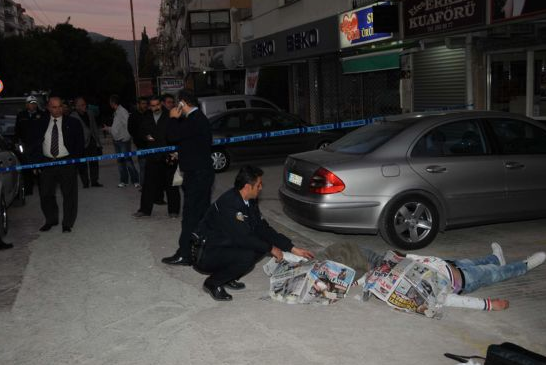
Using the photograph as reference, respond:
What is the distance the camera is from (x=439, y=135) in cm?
697

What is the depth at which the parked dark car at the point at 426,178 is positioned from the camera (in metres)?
6.70

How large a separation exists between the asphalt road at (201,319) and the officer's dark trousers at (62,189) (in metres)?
1.09

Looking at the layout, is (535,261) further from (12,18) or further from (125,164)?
(12,18)

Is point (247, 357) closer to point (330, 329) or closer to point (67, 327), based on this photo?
point (330, 329)

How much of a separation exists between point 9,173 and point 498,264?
7.44 meters

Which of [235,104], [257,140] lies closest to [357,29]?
[235,104]

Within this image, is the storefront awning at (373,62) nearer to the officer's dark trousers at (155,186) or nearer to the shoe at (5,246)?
the officer's dark trousers at (155,186)

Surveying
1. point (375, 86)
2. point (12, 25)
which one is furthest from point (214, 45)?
point (12, 25)

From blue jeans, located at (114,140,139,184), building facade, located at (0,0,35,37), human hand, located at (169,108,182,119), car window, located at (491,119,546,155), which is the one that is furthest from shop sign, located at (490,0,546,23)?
building facade, located at (0,0,35,37)

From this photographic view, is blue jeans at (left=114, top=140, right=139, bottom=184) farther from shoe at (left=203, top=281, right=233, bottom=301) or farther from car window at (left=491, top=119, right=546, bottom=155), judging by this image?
car window at (left=491, top=119, right=546, bottom=155)

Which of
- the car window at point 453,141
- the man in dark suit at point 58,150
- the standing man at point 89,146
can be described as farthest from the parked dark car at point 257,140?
the car window at point 453,141

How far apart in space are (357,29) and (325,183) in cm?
1049

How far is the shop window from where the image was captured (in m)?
48.1

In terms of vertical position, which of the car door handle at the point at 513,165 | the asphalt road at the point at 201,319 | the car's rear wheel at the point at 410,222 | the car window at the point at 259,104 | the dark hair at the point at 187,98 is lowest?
the asphalt road at the point at 201,319
